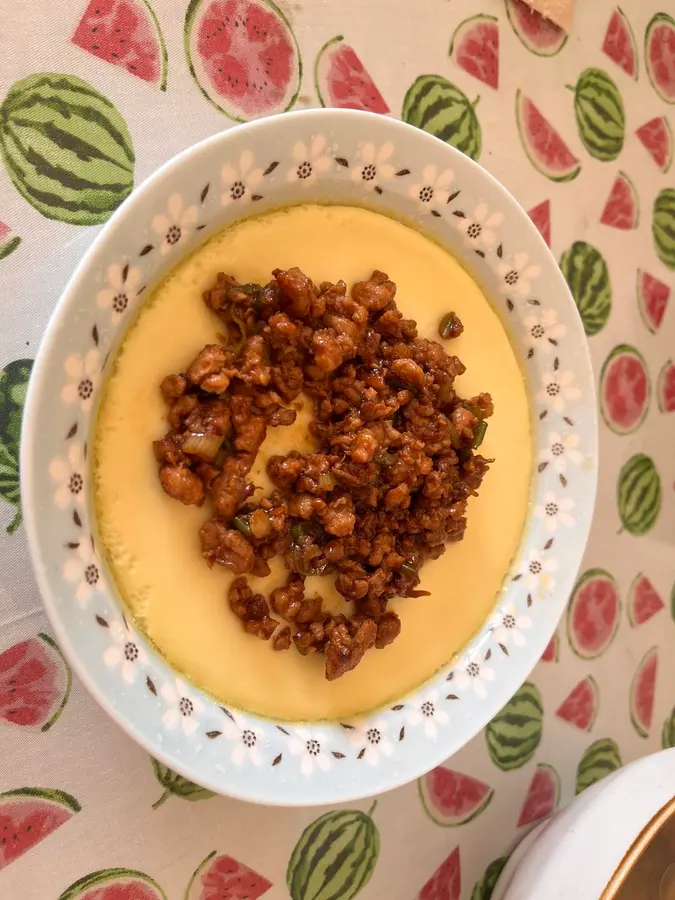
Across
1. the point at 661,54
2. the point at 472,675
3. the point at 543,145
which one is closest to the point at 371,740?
the point at 472,675

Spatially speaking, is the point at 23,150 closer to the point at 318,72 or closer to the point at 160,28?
the point at 160,28

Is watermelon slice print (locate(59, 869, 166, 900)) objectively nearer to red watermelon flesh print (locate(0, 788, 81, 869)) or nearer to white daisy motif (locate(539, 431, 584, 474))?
red watermelon flesh print (locate(0, 788, 81, 869))

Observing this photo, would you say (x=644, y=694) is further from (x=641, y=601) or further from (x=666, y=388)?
(x=666, y=388)

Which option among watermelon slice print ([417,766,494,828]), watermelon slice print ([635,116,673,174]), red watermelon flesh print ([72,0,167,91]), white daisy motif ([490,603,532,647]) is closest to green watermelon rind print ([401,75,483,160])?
red watermelon flesh print ([72,0,167,91])

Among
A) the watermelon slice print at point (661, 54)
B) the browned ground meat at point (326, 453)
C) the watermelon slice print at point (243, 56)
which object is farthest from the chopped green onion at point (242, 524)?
the watermelon slice print at point (661, 54)

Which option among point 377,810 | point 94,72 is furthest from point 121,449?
point 377,810

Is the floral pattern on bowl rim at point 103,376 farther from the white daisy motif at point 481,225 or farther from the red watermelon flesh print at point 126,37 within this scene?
the red watermelon flesh print at point 126,37
